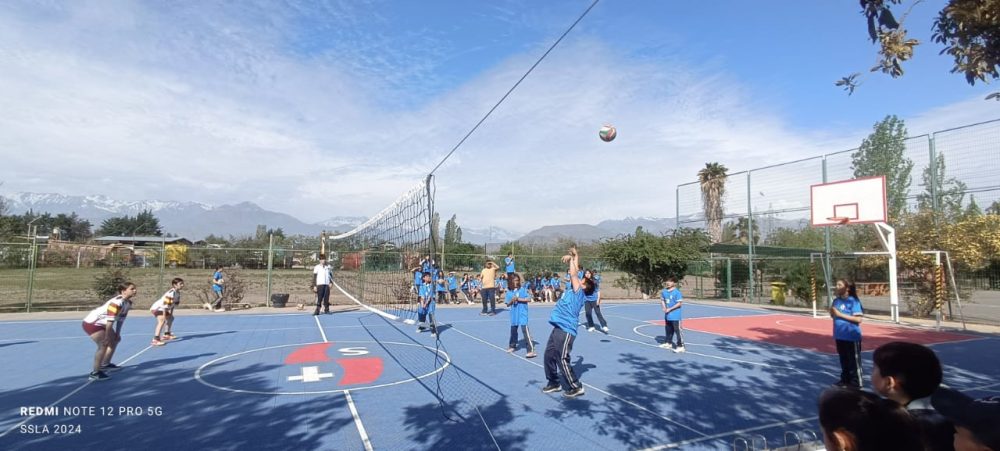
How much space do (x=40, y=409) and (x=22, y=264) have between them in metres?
17.2

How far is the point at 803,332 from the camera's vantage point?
14.5m

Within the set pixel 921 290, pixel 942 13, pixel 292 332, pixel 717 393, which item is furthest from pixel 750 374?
pixel 921 290

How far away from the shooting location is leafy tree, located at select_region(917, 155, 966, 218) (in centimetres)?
1784

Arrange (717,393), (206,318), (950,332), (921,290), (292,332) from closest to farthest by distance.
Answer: (717,393) → (292,332) → (950,332) → (206,318) → (921,290)

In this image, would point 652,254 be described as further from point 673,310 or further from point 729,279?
point 673,310

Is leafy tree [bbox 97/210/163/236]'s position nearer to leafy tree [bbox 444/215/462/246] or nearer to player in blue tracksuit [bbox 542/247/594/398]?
leafy tree [bbox 444/215/462/246]

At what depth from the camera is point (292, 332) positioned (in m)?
13.3

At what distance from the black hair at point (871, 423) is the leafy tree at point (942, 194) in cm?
2170

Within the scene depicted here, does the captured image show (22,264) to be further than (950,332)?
Yes

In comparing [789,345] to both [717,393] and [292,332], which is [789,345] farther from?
[292,332]

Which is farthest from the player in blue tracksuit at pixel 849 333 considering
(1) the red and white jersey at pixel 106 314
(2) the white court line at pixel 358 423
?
(1) the red and white jersey at pixel 106 314

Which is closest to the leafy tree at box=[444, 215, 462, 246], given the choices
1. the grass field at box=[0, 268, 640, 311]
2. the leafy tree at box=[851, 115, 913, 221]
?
the grass field at box=[0, 268, 640, 311]

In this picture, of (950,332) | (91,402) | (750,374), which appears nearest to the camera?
(91,402)

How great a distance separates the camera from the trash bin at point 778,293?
23827mm
